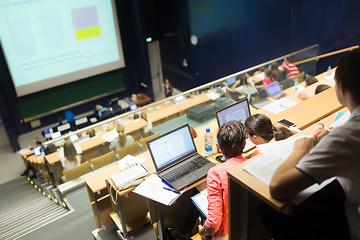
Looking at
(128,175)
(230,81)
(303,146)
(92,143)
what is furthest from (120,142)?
(303,146)

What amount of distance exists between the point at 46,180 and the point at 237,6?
6531mm

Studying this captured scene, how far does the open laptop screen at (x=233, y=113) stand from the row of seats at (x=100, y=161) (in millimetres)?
2490

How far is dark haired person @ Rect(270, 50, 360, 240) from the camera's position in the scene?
0.98m

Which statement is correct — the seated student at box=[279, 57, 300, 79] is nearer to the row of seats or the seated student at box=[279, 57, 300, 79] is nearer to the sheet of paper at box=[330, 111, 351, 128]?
the row of seats

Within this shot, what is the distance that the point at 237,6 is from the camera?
8.35m

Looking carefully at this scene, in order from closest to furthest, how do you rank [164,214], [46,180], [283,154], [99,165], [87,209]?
1. [283,154]
2. [164,214]
3. [87,209]
4. [99,165]
5. [46,180]

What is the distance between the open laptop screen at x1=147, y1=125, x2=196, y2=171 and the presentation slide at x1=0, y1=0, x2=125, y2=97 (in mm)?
7010

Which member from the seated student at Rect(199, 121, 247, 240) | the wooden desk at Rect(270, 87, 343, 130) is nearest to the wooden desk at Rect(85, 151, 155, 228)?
the seated student at Rect(199, 121, 247, 240)

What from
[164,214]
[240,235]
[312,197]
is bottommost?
[164,214]

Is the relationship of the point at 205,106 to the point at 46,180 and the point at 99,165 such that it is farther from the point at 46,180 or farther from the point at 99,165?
the point at 46,180

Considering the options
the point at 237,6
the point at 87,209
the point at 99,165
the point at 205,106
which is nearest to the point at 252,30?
the point at 237,6

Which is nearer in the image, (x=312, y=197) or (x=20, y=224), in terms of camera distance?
(x=312, y=197)

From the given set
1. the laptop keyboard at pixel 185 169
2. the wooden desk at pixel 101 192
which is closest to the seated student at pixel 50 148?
the wooden desk at pixel 101 192

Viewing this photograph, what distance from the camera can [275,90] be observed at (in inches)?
214
